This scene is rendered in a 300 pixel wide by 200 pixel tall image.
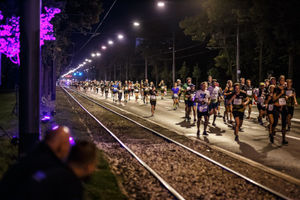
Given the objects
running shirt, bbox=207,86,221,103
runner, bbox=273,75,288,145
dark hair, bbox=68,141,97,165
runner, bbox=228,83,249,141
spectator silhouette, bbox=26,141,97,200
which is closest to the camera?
spectator silhouette, bbox=26,141,97,200

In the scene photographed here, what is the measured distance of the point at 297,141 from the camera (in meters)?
10.9

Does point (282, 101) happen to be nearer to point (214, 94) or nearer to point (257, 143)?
point (257, 143)

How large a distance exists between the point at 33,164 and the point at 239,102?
9691 mm

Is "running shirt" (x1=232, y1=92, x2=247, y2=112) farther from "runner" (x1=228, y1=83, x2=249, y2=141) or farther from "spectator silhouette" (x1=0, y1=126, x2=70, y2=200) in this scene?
"spectator silhouette" (x1=0, y1=126, x2=70, y2=200)

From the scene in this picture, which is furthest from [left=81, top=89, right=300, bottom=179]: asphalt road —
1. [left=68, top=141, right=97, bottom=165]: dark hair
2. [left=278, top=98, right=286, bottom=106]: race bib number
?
[left=68, top=141, right=97, bottom=165]: dark hair

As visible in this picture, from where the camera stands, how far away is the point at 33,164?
1942 mm

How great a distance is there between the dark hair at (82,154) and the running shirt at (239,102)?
30.8ft

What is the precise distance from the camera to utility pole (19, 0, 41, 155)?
5848 mm

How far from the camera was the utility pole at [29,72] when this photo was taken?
585 centimetres

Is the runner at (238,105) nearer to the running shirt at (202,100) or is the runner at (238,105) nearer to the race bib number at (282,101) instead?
the running shirt at (202,100)

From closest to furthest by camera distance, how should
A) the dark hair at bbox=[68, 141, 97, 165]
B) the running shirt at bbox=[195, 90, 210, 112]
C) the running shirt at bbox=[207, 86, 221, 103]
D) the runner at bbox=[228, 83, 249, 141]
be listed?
the dark hair at bbox=[68, 141, 97, 165]
the runner at bbox=[228, 83, 249, 141]
the running shirt at bbox=[195, 90, 210, 112]
the running shirt at bbox=[207, 86, 221, 103]

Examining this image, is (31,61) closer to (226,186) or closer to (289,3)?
(226,186)

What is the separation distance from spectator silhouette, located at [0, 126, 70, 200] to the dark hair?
0.09m

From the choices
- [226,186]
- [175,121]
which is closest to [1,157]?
[226,186]
